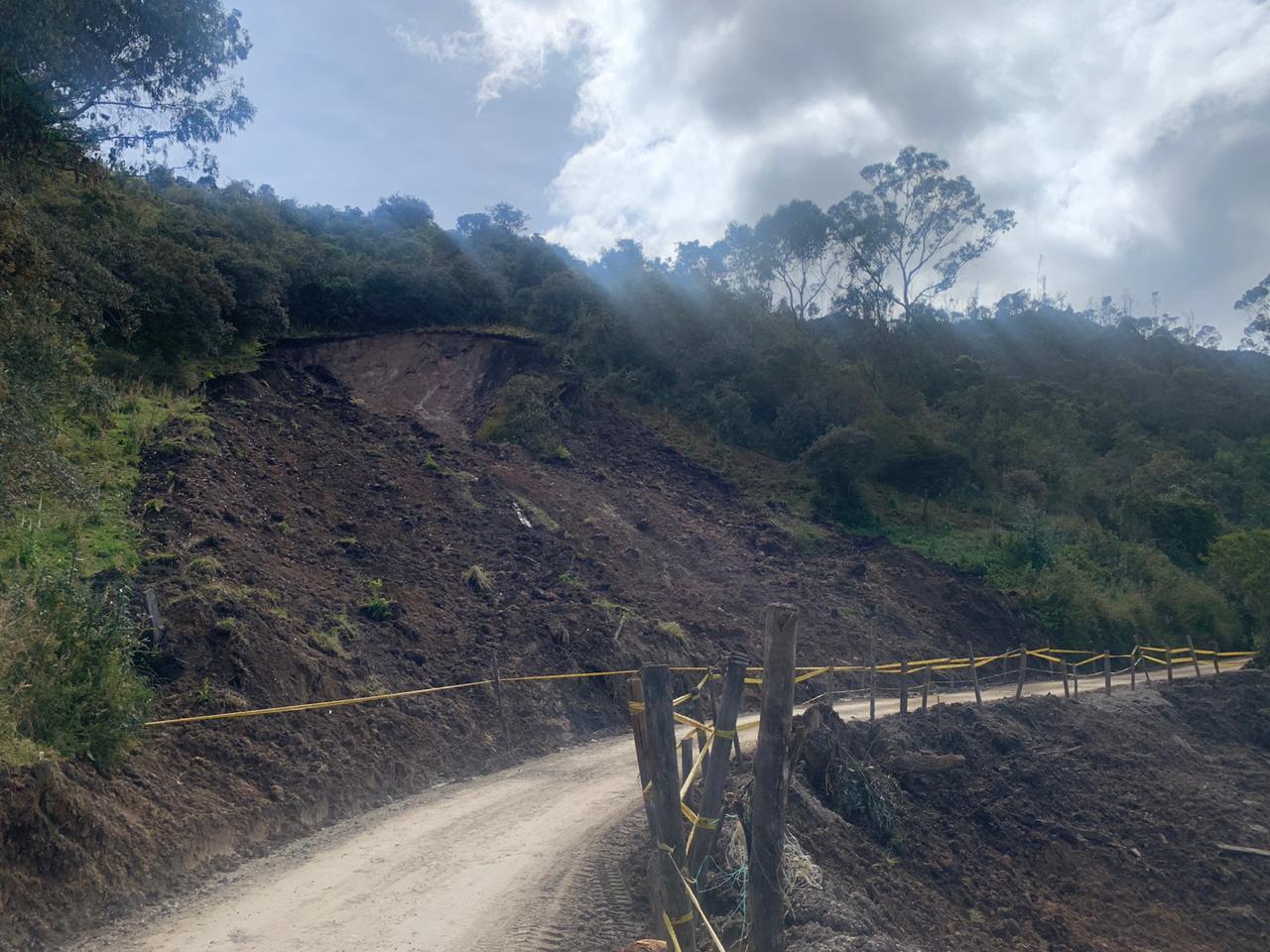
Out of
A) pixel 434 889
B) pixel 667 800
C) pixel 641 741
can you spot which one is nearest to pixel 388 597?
pixel 434 889

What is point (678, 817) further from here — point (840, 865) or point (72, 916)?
point (72, 916)

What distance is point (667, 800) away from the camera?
6.05 metres

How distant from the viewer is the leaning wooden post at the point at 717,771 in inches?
244

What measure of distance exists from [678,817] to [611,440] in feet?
105

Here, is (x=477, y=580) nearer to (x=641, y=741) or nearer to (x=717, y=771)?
(x=641, y=741)

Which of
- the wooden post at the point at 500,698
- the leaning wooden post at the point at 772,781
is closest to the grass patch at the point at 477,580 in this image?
the wooden post at the point at 500,698

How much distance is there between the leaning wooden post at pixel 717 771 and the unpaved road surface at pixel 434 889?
2269 millimetres

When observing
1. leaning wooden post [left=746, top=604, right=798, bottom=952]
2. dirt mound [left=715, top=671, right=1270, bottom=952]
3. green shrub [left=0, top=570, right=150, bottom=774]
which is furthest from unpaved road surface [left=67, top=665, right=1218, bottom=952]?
leaning wooden post [left=746, top=604, right=798, bottom=952]

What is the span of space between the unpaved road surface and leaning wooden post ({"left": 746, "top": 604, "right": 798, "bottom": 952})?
2.70 metres

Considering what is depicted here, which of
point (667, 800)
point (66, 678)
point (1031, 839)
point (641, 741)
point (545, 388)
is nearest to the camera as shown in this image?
point (667, 800)

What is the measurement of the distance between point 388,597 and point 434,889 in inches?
411

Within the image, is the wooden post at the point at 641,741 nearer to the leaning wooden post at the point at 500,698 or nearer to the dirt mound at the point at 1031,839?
the dirt mound at the point at 1031,839

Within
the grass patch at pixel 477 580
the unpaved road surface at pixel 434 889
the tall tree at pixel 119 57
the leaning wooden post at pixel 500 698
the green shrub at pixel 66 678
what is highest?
the tall tree at pixel 119 57

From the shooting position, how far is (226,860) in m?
10.3
